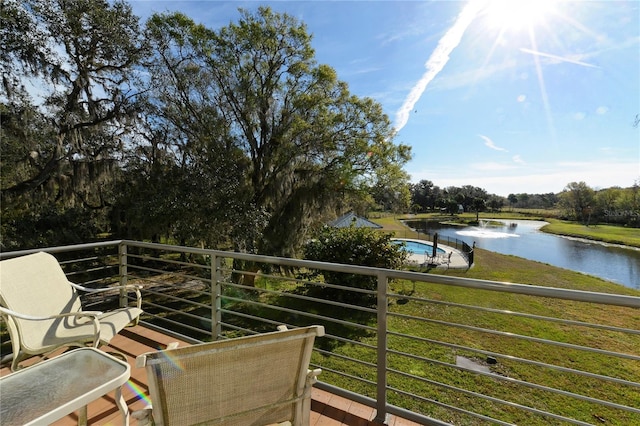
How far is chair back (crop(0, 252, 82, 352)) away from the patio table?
709 millimetres

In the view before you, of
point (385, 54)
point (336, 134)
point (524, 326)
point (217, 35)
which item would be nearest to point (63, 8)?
point (217, 35)

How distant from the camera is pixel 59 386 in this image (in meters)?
1.26

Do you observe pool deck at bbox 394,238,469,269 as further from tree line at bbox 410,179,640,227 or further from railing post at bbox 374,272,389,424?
railing post at bbox 374,272,389,424

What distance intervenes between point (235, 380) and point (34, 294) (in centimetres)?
198

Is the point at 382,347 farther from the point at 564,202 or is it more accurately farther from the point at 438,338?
the point at 564,202

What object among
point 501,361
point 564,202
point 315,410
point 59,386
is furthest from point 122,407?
point 564,202

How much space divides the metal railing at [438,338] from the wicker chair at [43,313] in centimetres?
52

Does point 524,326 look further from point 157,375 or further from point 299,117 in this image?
point 157,375

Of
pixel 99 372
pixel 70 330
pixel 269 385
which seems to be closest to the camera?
pixel 269 385

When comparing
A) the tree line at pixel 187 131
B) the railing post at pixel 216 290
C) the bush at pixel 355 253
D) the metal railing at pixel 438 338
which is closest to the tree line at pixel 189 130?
the tree line at pixel 187 131

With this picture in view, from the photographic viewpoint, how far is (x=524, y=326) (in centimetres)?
732

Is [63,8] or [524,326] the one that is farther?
[524,326]

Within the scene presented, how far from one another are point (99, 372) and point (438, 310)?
8.10 meters

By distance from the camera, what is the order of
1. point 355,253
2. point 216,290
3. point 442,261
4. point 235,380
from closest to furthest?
point 235,380, point 216,290, point 355,253, point 442,261
